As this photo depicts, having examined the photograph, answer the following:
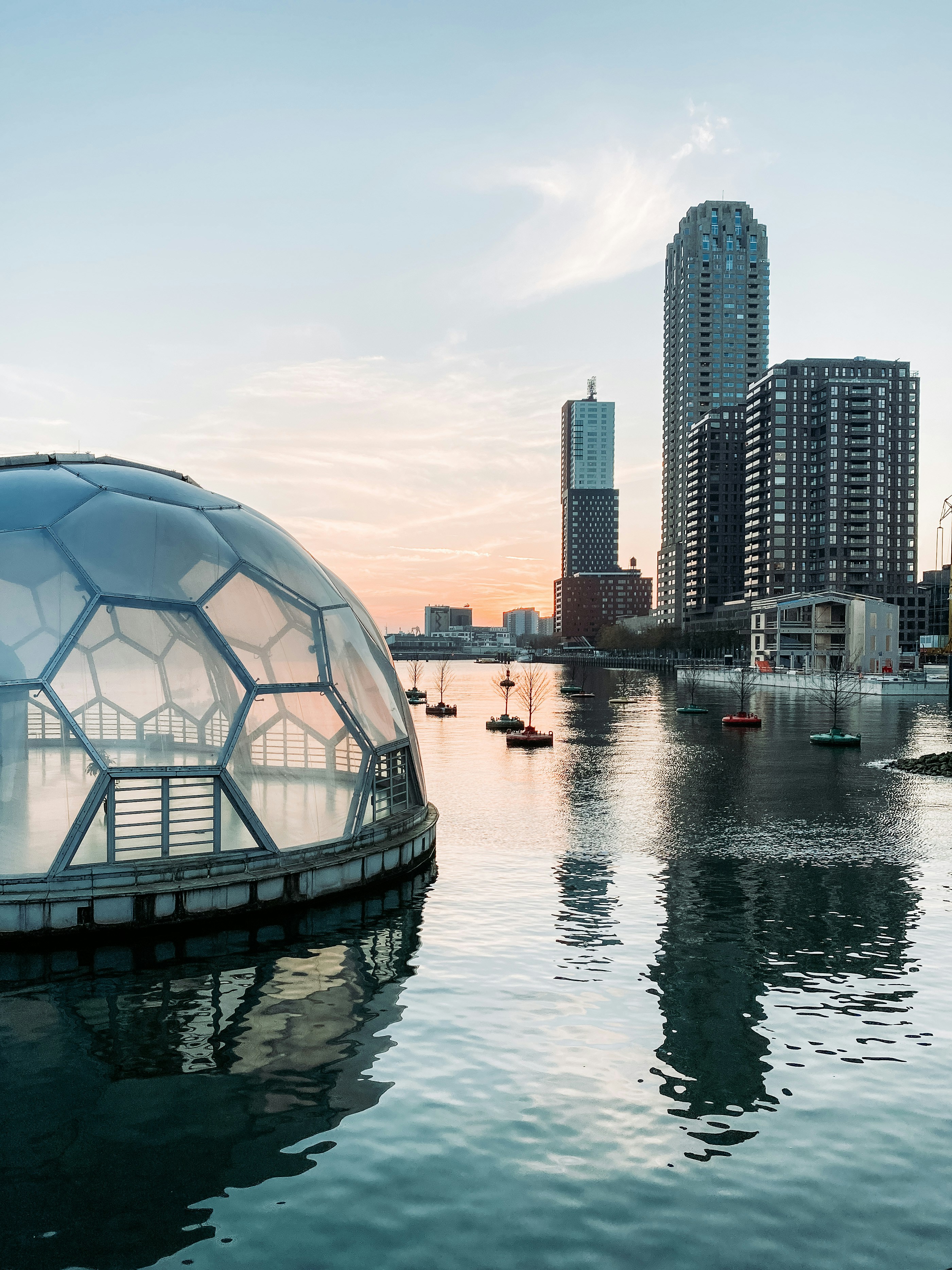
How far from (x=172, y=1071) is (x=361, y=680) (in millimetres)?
10251

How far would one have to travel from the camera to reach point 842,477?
552 feet

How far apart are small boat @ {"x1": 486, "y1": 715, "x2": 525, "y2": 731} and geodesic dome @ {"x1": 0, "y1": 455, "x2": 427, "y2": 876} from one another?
3885 centimetres

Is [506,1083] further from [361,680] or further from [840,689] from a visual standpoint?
[840,689]

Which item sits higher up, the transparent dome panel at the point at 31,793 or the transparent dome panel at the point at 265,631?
the transparent dome panel at the point at 265,631

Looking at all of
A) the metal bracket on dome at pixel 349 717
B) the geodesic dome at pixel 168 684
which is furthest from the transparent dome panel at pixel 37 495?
the metal bracket on dome at pixel 349 717

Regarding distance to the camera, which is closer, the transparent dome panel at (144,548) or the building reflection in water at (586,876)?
the building reflection in water at (586,876)

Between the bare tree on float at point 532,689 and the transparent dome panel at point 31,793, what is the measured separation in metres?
39.5

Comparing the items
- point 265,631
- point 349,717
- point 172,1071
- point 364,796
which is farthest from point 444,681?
point 172,1071

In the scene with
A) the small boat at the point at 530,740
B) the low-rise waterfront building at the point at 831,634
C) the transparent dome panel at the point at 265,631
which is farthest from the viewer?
the low-rise waterfront building at the point at 831,634

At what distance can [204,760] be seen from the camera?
1656cm

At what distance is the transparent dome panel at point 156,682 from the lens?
1633 centimetres

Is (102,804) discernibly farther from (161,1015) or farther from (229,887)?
(161,1015)

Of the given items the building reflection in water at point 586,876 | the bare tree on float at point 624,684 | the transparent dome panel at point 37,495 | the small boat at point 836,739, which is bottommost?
the building reflection in water at point 586,876

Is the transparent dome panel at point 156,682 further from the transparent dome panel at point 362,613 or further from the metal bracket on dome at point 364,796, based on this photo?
the transparent dome panel at point 362,613
